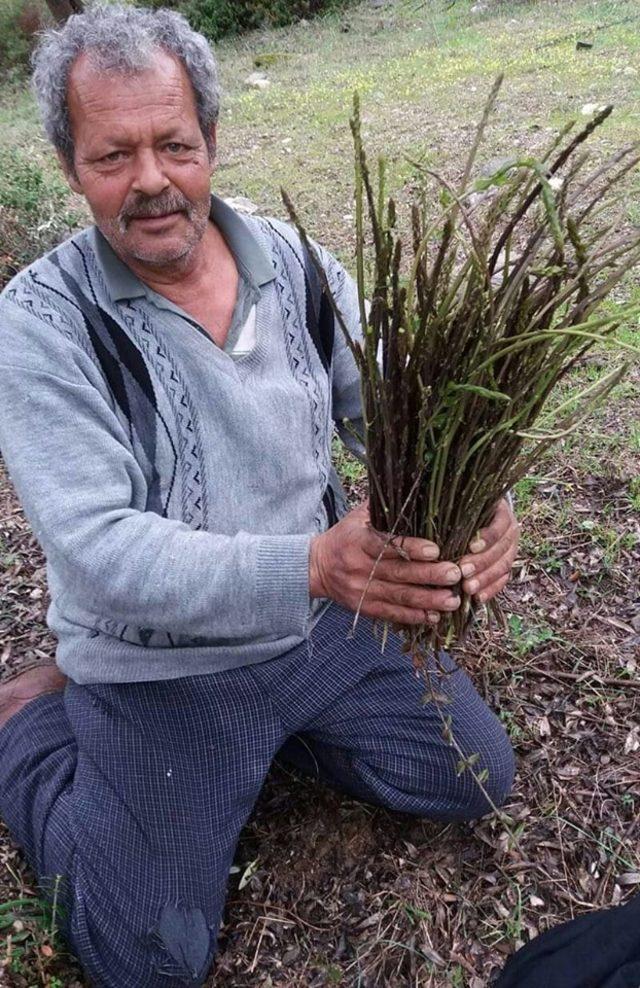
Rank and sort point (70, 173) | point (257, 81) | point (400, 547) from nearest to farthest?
point (400, 547) → point (70, 173) → point (257, 81)

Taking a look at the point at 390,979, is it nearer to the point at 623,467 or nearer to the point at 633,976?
the point at 633,976

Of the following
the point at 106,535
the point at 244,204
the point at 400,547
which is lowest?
the point at 244,204

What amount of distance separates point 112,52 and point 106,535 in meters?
0.96

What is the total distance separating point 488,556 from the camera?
161 cm

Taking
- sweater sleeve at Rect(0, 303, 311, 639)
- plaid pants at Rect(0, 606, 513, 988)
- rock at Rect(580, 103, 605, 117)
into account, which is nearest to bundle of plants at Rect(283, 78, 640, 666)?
sweater sleeve at Rect(0, 303, 311, 639)

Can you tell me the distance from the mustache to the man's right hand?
0.76m

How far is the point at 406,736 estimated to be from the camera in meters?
2.04

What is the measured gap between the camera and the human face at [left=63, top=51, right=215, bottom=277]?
5.48 ft

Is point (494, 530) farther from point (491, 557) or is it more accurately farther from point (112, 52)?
point (112, 52)

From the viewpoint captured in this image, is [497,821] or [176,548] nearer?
[176,548]

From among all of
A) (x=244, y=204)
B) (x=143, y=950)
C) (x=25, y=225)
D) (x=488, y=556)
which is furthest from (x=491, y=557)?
(x=244, y=204)

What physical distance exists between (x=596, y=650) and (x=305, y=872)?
3.31ft

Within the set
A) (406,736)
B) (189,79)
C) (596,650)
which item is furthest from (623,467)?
(189,79)

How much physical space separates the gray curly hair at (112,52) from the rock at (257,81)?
9.12 meters
